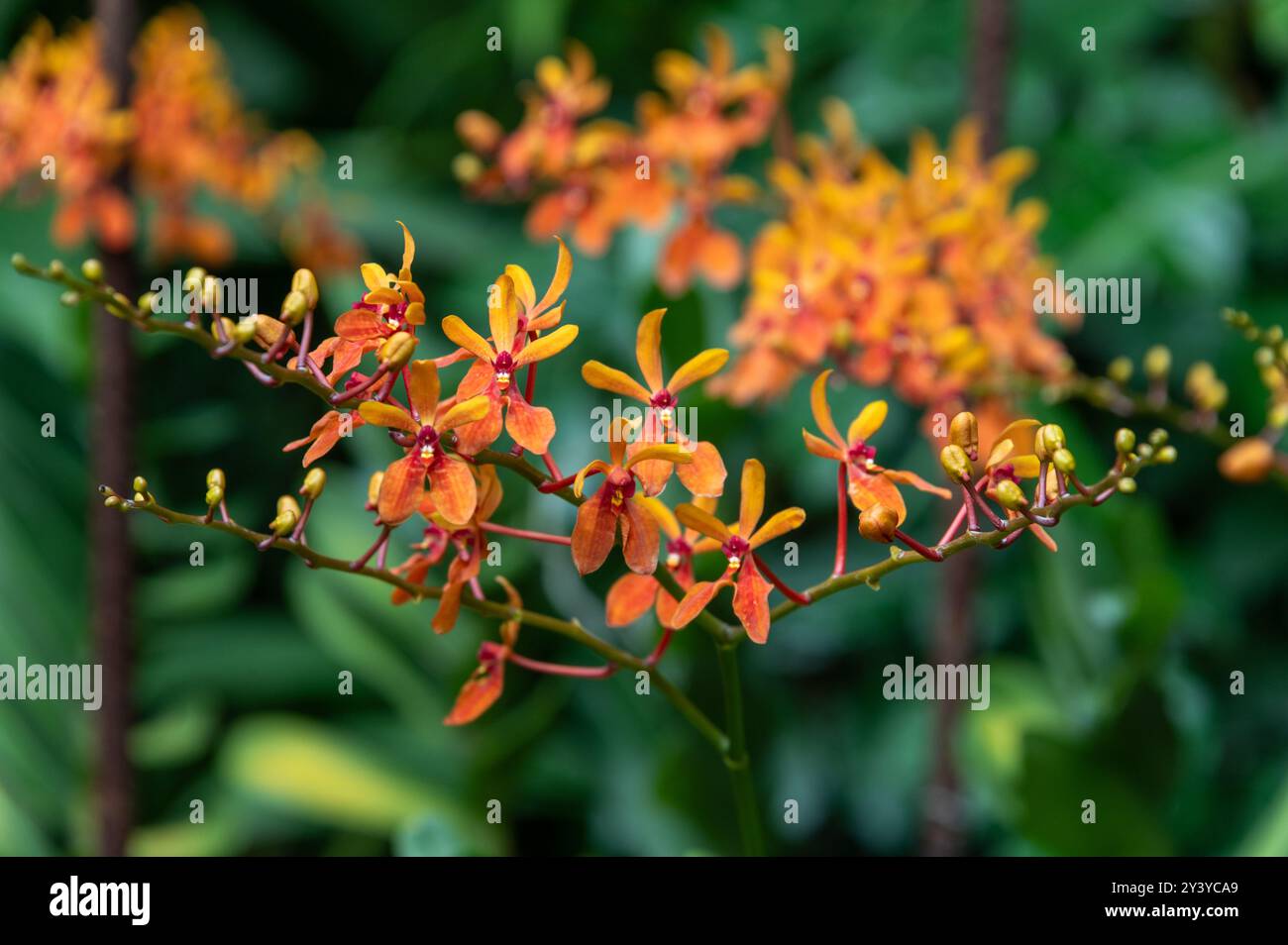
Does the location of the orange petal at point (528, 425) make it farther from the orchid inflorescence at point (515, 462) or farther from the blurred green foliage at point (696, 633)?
the blurred green foliage at point (696, 633)

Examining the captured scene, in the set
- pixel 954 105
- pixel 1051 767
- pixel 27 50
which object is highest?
pixel 954 105

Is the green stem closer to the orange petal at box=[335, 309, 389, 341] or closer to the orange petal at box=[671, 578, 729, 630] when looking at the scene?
the orange petal at box=[671, 578, 729, 630]

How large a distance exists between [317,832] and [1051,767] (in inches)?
34.1

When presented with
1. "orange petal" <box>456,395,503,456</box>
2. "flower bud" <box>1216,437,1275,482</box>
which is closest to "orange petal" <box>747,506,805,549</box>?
"orange petal" <box>456,395,503,456</box>

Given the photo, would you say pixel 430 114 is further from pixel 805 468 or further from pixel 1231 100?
pixel 1231 100

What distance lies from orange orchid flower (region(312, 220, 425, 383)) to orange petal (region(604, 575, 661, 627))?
130 mm

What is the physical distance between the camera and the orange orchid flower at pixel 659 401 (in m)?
0.44

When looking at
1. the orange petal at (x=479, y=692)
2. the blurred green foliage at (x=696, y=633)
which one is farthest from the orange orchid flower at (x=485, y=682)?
the blurred green foliage at (x=696, y=633)

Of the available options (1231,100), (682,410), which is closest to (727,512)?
(682,410)

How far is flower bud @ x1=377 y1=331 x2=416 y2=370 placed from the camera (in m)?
0.40

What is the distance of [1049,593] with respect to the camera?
0.97 meters

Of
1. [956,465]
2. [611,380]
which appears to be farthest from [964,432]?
[611,380]

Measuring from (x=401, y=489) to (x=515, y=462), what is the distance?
4cm

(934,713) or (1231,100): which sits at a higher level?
(1231,100)
